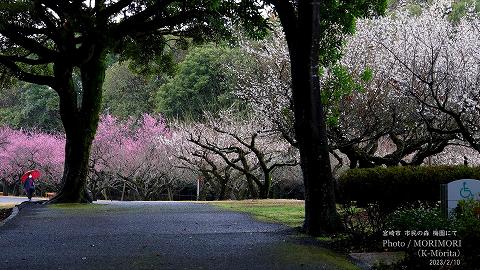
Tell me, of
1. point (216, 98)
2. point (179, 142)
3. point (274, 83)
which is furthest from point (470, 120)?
point (216, 98)

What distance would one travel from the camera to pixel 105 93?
136 ft

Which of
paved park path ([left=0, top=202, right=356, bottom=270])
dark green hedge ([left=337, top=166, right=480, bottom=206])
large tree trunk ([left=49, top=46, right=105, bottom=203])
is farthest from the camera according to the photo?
large tree trunk ([left=49, top=46, right=105, bottom=203])

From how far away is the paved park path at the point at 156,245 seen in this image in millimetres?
6066

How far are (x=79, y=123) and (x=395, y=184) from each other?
1355cm

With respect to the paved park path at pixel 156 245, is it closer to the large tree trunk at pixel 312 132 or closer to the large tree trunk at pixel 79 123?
the large tree trunk at pixel 312 132

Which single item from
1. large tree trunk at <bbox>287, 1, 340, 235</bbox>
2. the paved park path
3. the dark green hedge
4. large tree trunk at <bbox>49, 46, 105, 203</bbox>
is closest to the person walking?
large tree trunk at <bbox>49, 46, 105, 203</bbox>

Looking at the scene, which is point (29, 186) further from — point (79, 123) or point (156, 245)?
point (156, 245)

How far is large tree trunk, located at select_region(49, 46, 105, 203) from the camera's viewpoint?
18.2m

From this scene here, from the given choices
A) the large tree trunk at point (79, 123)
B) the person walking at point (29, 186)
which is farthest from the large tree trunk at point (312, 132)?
the person walking at point (29, 186)

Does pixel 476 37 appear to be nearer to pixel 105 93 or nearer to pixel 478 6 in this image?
pixel 478 6

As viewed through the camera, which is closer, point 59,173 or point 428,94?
point 428,94

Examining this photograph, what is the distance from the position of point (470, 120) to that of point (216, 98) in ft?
67.7

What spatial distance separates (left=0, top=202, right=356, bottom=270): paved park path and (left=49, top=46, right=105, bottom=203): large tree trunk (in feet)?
21.8

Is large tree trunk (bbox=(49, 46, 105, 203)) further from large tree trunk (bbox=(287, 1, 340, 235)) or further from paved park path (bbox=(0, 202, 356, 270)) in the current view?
large tree trunk (bbox=(287, 1, 340, 235))
